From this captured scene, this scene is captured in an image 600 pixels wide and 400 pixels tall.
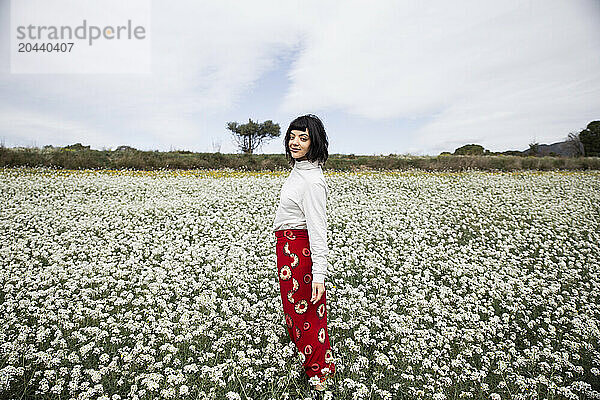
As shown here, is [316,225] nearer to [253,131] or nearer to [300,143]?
[300,143]

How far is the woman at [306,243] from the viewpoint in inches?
104

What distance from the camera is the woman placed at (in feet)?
8.63

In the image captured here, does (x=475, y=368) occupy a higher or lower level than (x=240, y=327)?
lower

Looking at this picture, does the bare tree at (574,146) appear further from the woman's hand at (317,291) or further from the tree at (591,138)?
the woman's hand at (317,291)

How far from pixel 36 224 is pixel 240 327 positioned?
20.8 ft

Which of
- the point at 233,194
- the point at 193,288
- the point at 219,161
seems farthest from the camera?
the point at 219,161

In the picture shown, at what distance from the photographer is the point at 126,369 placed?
3.09 metres

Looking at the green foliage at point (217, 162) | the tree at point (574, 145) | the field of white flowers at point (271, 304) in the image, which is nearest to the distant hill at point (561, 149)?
the tree at point (574, 145)

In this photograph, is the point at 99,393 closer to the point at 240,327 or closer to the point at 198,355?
the point at 198,355

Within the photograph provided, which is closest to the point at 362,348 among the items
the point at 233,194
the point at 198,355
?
the point at 198,355

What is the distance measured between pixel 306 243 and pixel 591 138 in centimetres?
5074

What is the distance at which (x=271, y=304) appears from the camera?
4.25 meters

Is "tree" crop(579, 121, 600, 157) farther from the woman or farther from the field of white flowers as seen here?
the woman

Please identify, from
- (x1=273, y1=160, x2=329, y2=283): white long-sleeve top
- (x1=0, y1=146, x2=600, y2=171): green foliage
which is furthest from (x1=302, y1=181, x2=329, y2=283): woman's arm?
(x1=0, y1=146, x2=600, y2=171): green foliage
